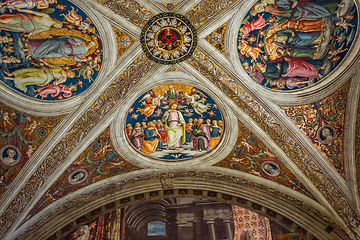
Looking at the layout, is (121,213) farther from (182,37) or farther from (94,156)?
(182,37)

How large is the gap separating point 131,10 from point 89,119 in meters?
3.40

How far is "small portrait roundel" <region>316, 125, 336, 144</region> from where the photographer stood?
9.07m

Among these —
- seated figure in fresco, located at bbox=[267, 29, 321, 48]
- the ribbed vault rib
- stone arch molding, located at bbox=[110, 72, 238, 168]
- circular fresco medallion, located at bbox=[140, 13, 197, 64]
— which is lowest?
the ribbed vault rib

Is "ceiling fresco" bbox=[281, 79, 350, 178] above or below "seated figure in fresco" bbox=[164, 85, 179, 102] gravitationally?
below

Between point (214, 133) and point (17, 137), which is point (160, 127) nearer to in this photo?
point (214, 133)

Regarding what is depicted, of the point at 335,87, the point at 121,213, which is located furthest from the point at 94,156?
the point at 335,87

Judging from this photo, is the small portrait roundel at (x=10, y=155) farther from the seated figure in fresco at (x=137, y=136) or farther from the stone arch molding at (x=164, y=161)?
the seated figure in fresco at (x=137, y=136)

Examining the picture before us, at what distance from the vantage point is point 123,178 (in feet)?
35.2

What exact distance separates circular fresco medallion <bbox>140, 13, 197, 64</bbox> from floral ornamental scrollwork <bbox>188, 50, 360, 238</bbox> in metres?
0.39

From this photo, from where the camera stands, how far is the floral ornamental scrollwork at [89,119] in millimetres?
9320

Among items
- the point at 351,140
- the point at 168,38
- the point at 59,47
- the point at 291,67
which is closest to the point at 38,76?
the point at 59,47

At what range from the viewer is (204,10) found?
8797mm

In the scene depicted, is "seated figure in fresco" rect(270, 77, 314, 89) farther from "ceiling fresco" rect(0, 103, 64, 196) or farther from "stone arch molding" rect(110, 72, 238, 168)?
"ceiling fresco" rect(0, 103, 64, 196)

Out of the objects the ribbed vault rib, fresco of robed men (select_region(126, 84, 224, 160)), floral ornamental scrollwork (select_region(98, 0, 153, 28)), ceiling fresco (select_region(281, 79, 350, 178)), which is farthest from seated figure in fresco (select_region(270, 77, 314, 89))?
floral ornamental scrollwork (select_region(98, 0, 153, 28))
